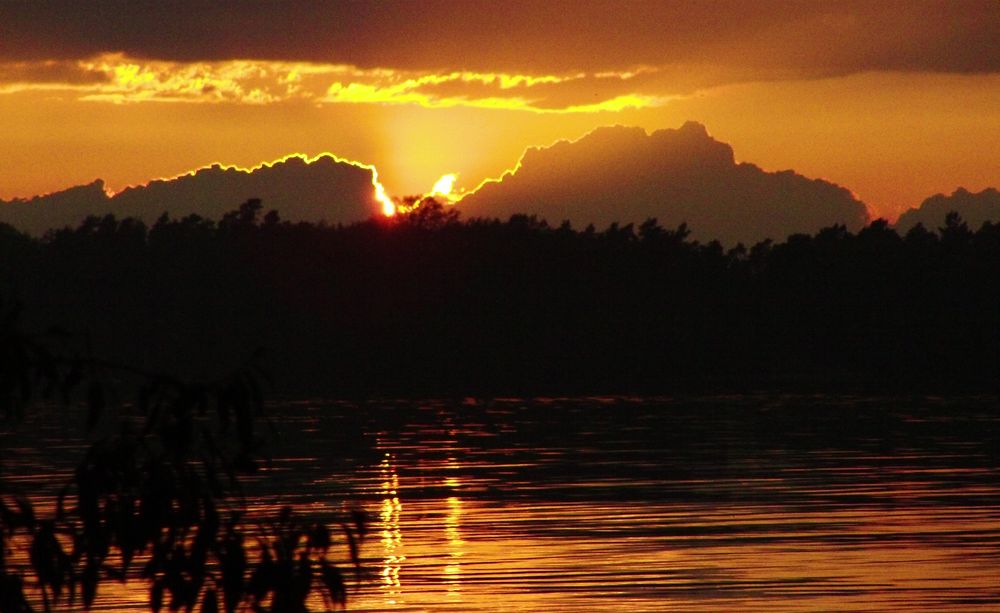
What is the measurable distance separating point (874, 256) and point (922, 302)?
9137 millimetres

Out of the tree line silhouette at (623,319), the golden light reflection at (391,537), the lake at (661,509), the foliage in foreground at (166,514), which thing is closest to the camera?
the foliage in foreground at (166,514)

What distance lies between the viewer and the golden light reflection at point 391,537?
87.1 ft

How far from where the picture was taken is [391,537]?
33.4m

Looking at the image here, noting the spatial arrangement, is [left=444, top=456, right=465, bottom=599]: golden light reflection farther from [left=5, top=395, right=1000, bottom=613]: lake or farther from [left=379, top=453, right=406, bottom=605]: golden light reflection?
[left=379, top=453, right=406, bottom=605]: golden light reflection

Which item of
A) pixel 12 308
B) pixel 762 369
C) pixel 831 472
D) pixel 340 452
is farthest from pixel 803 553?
pixel 762 369

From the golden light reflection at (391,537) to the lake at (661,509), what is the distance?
73mm

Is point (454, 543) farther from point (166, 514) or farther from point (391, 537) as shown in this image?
point (166, 514)

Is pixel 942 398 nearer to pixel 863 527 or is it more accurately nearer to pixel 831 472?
pixel 831 472

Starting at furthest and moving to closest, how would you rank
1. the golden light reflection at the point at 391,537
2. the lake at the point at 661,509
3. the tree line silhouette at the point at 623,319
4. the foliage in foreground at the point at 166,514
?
the tree line silhouette at the point at 623,319 < the golden light reflection at the point at 391,537 < the lake at the point at 661,509 < the foliage in foreground at the point at 166,514

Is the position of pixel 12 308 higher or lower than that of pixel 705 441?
higher

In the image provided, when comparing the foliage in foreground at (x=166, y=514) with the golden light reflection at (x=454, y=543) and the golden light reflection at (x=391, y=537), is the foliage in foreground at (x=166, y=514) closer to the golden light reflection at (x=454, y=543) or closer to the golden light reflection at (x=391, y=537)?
the golden light reflection at (x=391, y=537)


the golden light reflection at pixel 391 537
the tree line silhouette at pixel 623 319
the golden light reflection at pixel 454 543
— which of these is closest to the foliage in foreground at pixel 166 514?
the golden light reflection at pixel 391 537

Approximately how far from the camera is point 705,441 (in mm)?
62625

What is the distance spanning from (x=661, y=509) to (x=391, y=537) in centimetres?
685
